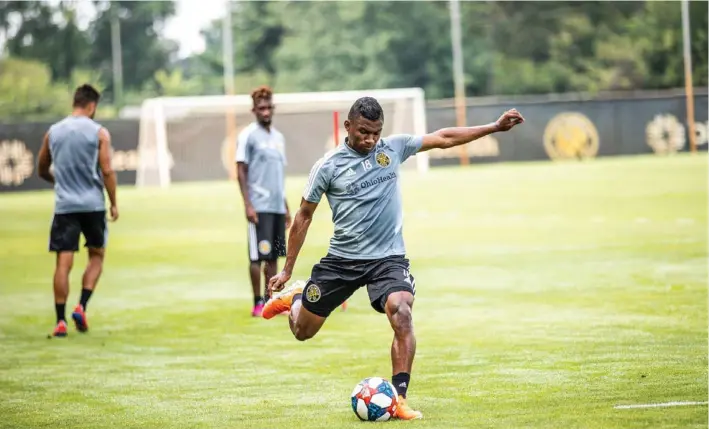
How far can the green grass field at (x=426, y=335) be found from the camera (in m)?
8.61

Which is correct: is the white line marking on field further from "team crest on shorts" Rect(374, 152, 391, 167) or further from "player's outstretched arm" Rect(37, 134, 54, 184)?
"player's outstretched arm" Rect(37, 134, 54, 184)

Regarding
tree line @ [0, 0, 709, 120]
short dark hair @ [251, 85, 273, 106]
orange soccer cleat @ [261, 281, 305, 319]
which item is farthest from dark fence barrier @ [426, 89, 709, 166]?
orange soccer cleat @ [261, 281, 305, 319]

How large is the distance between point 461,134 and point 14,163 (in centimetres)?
Result: 3622

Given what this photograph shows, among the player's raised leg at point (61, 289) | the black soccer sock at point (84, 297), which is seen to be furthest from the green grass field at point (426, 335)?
the black soccer sock at point (84, 297)

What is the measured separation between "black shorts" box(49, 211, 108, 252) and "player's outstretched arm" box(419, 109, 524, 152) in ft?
16.6

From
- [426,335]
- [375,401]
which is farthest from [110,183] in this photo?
[375,401]

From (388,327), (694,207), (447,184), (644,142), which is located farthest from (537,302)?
(644,142)

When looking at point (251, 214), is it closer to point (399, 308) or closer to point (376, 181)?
point (376, 181)

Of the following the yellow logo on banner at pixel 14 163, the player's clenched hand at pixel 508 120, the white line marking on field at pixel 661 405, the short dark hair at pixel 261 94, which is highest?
the yellow logo on banner at pixel 14 163

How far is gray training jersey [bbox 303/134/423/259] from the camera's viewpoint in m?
8.66

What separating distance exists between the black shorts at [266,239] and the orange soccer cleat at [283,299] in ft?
12.9

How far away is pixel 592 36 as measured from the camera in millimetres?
71938

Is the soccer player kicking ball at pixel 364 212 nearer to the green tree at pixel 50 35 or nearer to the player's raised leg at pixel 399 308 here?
the player's raised leg at pixel 399 308

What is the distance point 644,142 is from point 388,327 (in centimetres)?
3420
